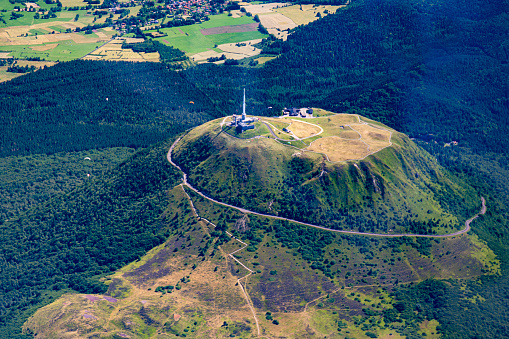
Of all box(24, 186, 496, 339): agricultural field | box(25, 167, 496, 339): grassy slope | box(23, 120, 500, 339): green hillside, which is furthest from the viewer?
box(23, 120, 500, 339): green hillside

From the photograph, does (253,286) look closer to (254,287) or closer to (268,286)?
(254,287)

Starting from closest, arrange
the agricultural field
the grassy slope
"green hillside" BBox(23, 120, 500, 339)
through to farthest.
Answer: the grassy slope → the agricultural field → "green hillside" BBox(23, 120, 500, 339)

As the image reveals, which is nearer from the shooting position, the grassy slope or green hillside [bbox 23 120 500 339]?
the grassy slope

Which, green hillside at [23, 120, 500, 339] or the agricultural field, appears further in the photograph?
green hillside at [23, 120, 500, 339]

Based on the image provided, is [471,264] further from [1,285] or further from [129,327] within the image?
[1,285]

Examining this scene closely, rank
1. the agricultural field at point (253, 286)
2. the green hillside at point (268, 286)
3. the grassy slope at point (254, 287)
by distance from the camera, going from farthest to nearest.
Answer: the green hillside at point (268, 286) < the agricultural field at point (253, 286) < the grassy slope at point (254, 287)

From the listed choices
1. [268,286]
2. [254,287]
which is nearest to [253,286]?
[254,287]

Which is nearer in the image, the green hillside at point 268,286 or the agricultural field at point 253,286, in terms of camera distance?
the agricultural field at point 253,286

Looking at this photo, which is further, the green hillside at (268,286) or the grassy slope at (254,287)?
the green hillside at (268,286)

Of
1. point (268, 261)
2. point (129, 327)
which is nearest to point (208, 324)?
point (129, 327)

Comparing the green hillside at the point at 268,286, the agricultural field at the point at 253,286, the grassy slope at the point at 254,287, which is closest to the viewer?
the grassy slope at the point at 254,287

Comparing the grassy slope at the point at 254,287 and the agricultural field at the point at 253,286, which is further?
the agricultural field at the point at 253,286
